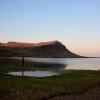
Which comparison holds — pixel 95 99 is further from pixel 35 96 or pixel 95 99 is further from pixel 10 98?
pixel 10 98

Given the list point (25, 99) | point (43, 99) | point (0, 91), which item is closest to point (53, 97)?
point (43, 99)

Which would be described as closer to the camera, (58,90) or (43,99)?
(43,99)

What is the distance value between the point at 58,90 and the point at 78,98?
453 cm

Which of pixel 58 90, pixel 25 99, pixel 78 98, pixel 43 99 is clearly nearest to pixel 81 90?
pixel 58 90

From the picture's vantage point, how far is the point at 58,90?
2833 centimetres

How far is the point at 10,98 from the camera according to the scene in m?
23.0

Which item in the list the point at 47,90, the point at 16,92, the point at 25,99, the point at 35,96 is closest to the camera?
the point at 25,99

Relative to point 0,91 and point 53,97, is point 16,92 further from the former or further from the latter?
point 53,97

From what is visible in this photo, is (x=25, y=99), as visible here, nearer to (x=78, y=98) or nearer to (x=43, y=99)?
(x=43, y=99)

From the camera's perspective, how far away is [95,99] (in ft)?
76.3

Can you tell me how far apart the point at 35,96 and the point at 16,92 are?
104 inches

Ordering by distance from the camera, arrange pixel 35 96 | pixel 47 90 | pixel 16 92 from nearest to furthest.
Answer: pixel 35 96 < pixel 16 92 < pixel 47 90

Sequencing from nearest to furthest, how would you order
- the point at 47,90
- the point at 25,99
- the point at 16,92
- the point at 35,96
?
the point at 25,99 < the point at 35,96 < the point at 16,92 < the point at 47,90

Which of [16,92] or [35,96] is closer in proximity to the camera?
[35,96]
